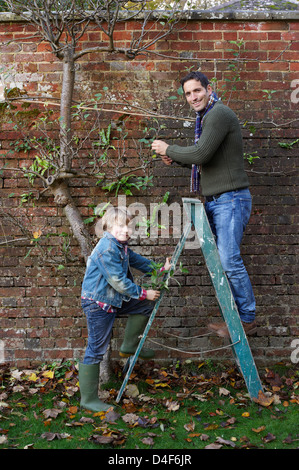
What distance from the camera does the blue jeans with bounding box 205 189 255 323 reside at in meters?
3.15

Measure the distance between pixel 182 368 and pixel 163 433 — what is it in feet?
3.75

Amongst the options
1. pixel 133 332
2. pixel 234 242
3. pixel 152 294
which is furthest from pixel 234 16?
pixel 133 332

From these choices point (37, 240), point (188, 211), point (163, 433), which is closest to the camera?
point (163, 433)

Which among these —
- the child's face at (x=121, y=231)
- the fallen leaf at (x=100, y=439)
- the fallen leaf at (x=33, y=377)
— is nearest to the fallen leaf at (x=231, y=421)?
the fallen leaf at (x=100, y=439)

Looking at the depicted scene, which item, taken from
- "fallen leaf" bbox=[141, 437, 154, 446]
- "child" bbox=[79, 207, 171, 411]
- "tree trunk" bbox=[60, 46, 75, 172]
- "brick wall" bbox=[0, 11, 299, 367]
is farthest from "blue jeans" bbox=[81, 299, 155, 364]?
"tree trunk" bbox=[60, 46, 75, 172]

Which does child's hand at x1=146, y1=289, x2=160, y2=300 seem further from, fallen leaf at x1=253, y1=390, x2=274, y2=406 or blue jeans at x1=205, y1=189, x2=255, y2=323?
fallen leaf at x1=253, y1=390, x2=274, y2=406

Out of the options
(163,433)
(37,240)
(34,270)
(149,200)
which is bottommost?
(163,433)

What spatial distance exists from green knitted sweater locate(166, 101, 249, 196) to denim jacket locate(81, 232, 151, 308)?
78cm

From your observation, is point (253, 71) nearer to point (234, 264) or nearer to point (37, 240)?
point (234, 264)

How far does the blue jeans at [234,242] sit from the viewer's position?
124 inches

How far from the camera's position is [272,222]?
401 cm

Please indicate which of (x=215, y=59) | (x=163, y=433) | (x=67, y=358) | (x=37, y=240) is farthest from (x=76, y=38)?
(x=163, y=433)

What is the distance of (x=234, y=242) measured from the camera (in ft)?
10.3

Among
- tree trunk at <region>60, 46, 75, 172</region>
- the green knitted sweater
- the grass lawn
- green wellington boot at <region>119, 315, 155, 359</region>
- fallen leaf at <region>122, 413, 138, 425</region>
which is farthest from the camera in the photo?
tree trunk at <region>60, 46, 75, 172</region>
